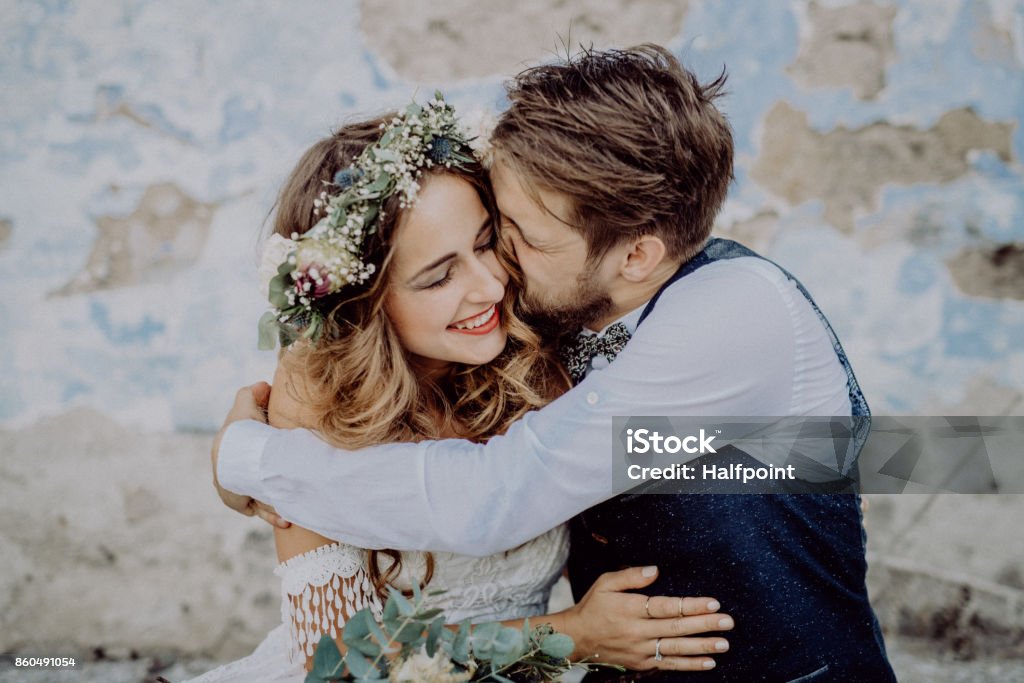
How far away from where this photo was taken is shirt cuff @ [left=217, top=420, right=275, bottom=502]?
79.2 inches

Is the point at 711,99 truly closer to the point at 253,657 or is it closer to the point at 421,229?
the point at 421,229

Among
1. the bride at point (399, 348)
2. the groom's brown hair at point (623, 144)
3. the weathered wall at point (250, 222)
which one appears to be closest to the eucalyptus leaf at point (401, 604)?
the bride at point (399, 348)

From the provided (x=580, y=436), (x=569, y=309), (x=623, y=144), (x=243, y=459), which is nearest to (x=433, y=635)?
(x=580, y=436)

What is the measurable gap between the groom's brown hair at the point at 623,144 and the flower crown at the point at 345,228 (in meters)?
0.21

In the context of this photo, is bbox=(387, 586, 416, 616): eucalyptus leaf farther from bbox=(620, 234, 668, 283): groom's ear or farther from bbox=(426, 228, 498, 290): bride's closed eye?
bbox=(620, 234, 668, 283): groom's ear

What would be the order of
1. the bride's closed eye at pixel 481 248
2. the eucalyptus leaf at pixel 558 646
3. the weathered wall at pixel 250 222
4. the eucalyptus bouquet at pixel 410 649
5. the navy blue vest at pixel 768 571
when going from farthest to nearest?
1. the weathered wall at pixel 250 222
2. the bride's closed eye at pixel 481 248
3. the navy blue vest at pixel 768 571
4. the eucalyptus leaf at pixel 558 646
5. the eucalyptus bouquet at pixel 410 649

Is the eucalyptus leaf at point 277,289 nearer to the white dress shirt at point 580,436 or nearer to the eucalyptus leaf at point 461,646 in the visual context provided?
the white dress shirt at point 580,436

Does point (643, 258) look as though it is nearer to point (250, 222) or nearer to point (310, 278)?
point (310, 278)

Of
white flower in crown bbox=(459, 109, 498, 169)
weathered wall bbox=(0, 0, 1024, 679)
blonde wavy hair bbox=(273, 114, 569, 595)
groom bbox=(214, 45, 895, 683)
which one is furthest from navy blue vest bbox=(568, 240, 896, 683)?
weathered wall bbox=(0, 0, 1024, 679)

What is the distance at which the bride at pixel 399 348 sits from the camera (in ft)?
6.55

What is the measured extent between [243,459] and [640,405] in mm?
999

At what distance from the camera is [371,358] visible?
7.22 feet

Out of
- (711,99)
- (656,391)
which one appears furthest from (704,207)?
(656,391)

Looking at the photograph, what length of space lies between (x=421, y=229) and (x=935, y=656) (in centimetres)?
271
